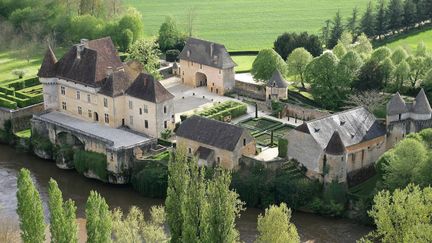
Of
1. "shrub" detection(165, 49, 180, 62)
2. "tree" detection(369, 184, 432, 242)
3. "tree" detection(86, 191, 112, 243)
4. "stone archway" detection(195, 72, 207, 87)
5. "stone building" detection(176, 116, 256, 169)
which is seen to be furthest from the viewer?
"shrub" detection(165, 49, 180, 62)

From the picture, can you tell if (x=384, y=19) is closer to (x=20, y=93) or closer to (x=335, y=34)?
(x=335, y=34)

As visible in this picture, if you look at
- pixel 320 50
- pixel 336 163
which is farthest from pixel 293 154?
pixel 320 50

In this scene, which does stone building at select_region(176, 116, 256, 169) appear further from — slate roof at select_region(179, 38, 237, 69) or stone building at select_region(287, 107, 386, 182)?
slate roof at select_region(179, 38, 237, 69)

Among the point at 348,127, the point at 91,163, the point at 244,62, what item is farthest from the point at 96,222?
the point at 244,62

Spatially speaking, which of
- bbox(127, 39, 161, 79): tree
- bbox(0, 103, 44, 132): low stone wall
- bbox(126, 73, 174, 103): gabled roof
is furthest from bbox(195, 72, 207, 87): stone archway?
bbox(0, 103, 44, 132): low stone wall

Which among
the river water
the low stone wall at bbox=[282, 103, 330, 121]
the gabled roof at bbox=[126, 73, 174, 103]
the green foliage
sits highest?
the gabled roof at bbox=[126, 73, 174, 103]

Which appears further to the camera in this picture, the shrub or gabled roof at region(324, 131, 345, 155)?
the shrub
